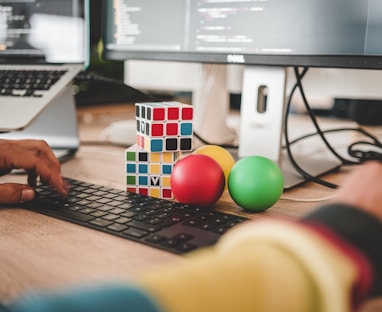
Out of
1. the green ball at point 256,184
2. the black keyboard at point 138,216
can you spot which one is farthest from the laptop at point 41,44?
the green ball at point 256,184

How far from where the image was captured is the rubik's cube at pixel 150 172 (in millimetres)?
663

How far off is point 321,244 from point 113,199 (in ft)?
1.27

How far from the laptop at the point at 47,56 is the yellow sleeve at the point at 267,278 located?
0.70 metres

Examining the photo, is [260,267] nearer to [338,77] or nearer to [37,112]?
[37,112]

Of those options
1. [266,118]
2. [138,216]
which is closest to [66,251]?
[138,216]

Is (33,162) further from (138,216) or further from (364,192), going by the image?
(364,192)

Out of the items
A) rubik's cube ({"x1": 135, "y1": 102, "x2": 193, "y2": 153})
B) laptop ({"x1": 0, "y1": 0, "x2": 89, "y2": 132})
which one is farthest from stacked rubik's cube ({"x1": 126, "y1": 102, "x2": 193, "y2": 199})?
laptop ({"x1": 0, "y1": 0, "x2": 89, "y2": 132})

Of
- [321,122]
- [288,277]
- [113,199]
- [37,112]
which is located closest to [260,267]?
[288,277]

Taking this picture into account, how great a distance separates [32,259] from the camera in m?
0.44

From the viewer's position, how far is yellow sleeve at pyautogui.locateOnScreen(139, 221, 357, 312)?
236 mm

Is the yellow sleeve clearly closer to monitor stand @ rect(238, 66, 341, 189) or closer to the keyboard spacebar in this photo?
the keyboard spacebar

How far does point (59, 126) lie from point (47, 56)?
0.16 m

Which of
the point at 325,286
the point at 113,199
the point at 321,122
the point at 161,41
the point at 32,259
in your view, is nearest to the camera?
the point at 325,286

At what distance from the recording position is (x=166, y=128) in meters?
0.66
